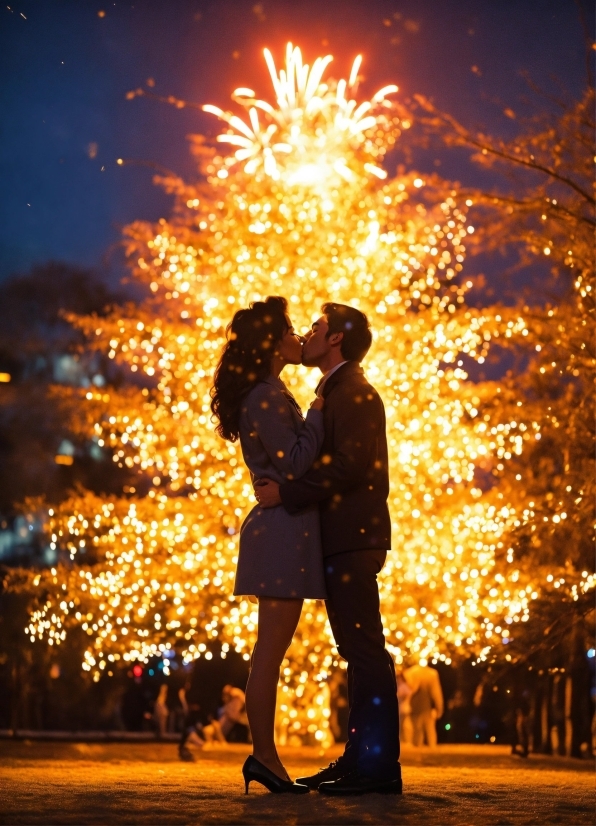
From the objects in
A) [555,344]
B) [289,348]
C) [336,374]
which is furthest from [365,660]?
[555,344]

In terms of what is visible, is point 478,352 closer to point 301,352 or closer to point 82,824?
point 301,352

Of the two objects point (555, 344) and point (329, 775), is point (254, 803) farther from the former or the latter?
point (555, 344)

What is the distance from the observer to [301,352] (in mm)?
5477

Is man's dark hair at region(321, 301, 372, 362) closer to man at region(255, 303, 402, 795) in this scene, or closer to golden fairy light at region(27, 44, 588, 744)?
man at region(255, 303, 402, 795)

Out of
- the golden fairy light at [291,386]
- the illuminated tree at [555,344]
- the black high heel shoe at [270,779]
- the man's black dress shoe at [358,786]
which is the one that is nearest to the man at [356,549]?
the man's black dress shoe at [358,786]

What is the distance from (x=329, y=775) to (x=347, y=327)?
2.02 metres

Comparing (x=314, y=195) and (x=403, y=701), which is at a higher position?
(x=314, y=195)

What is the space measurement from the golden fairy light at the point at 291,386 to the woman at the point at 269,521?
5981mm

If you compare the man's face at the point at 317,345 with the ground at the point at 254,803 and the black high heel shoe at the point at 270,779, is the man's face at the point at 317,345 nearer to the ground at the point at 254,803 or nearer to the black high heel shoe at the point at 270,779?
the black high heel shoe at the point at 270,779

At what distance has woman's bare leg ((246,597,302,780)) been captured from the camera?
5.11 meters

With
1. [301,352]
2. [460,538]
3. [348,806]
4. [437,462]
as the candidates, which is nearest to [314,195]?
[437,462]

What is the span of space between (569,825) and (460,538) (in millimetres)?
6849

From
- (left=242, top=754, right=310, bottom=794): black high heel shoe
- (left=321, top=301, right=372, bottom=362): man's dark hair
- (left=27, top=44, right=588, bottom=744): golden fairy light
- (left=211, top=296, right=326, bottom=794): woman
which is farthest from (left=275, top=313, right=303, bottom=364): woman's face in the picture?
(left=27, top=44, right=588, bottom=744): golden fairy light

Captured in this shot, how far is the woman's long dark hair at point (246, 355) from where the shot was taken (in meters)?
5.29
